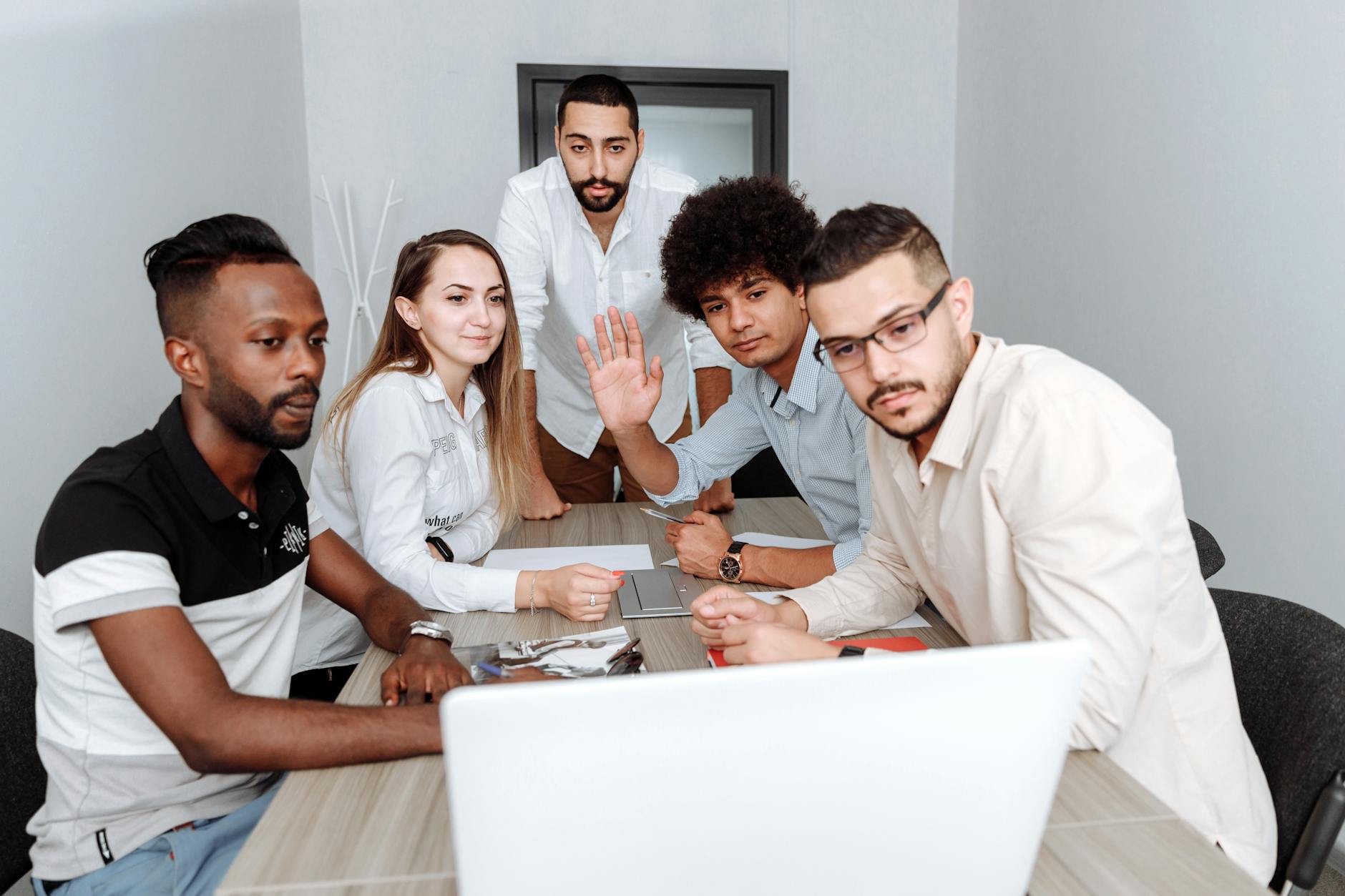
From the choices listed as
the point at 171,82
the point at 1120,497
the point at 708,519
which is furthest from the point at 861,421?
the point at 171,82

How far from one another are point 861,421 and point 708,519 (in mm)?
343

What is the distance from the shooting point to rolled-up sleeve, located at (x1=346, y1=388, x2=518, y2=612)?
Answer: 1.55 metres

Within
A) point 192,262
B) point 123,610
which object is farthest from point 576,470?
point 123,610

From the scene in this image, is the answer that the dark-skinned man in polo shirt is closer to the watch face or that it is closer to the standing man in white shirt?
the watch face

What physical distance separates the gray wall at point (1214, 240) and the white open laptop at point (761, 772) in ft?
6.17

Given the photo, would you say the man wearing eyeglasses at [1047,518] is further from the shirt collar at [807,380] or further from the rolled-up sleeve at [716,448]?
the rolled-up sleeve at [716,448]

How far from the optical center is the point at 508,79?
4043 mm

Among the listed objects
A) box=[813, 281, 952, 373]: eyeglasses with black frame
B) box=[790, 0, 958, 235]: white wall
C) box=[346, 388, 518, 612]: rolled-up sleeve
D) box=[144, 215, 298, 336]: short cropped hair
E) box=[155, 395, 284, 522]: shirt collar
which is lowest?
box=[346, 388, 518, 612]: rolled-up sleeve

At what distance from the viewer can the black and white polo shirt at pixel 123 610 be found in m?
1.02

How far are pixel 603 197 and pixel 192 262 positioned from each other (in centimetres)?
167

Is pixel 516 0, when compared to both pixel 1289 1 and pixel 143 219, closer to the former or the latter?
pixel 143 219

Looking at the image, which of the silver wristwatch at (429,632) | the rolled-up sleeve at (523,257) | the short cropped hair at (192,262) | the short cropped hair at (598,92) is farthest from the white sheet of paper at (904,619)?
the short cropped hair at (598,92)

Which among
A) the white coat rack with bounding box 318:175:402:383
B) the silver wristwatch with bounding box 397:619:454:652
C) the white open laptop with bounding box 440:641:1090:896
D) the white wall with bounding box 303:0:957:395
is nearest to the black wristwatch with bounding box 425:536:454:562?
the silver wristwatch with bounding box 397:619:454:652

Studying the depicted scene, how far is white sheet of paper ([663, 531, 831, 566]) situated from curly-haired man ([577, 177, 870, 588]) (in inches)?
1.7
